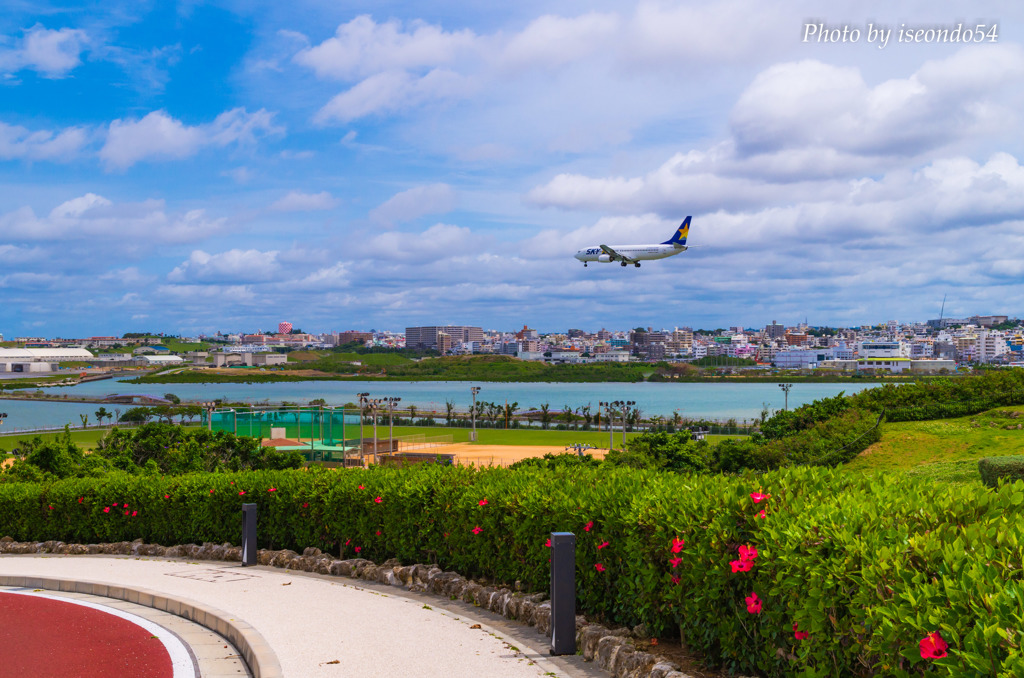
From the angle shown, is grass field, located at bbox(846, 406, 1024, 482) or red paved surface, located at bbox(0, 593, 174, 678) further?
grass field, located at bbox(846, 406, 1024, 482)

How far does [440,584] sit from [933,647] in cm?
603

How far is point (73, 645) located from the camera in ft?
23.8

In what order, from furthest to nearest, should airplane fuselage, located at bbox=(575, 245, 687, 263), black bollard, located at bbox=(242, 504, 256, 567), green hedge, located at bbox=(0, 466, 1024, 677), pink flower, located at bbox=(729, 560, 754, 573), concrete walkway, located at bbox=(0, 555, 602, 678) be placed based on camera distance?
airplane fuselage, located at bbox=(575, 245, 687, 263), black bollard, located at bbox=(242, 504, 256, 567), concrete walkway, located at bbox=(0, 555, 602, 678), pink flower, located at bbox=(729, 560, 754, 573), green hedge, located at bbox=(0, 466, 1024, 677)

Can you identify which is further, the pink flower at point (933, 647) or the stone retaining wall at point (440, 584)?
the stone retaining wall at point (440, 584)

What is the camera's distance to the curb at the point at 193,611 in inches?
250

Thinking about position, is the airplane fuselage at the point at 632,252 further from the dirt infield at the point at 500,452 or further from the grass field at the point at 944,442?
the grass field at the point at 944,442

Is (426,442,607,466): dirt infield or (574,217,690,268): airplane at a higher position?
(574,217,690,268): airplane

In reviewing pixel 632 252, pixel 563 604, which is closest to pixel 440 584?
pixel 563 604

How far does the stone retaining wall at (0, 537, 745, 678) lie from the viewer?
18.7 feet

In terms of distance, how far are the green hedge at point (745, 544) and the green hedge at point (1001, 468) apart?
7498 millimetres

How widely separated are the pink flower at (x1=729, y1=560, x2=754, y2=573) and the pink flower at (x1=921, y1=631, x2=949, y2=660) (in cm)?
155

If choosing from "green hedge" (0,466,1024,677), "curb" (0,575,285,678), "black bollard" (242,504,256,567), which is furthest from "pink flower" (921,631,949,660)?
"black bollard" (242,504,256,567)

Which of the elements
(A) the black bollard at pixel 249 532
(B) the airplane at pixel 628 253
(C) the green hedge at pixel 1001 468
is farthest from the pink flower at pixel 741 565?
(B) the airplane at pixel 628 253

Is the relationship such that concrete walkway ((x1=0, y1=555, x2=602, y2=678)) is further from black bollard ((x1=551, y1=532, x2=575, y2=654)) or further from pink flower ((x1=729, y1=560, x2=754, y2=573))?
pink flower ((x1=729, y1=560, x2=754, y2=573))
